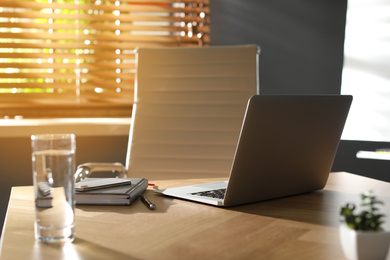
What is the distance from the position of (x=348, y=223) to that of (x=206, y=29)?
2.51 meters

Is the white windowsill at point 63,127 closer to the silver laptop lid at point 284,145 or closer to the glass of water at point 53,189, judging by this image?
the silver laptop lid at point 284,145

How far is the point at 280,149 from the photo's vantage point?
3.80 feet

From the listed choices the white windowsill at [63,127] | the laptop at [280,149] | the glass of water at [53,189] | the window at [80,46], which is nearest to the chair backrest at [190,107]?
the white windowsill at [63,127]

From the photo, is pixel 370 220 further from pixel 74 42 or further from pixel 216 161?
pixel 74 42

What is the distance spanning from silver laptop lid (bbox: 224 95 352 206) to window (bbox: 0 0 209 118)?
1900mm

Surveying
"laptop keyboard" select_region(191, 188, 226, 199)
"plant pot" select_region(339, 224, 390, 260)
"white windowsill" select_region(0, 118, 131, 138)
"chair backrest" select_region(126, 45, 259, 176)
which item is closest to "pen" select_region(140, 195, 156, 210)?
"laptop keyboard" select_region(191, 188, 226, 199)

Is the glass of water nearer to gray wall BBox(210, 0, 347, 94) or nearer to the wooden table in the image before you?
the wooden table

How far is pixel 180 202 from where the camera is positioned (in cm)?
121

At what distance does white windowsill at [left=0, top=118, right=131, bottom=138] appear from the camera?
2.62m

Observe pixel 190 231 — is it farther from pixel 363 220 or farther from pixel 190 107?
pixel 190 107

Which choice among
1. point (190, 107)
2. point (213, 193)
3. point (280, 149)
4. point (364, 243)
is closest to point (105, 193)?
point (213, 193)

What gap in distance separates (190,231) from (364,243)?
343mm

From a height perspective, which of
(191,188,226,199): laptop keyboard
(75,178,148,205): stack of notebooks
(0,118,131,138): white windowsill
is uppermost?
(75,178,148,205): stack of notebooks

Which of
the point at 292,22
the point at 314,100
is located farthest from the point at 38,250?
the point at 292,22
